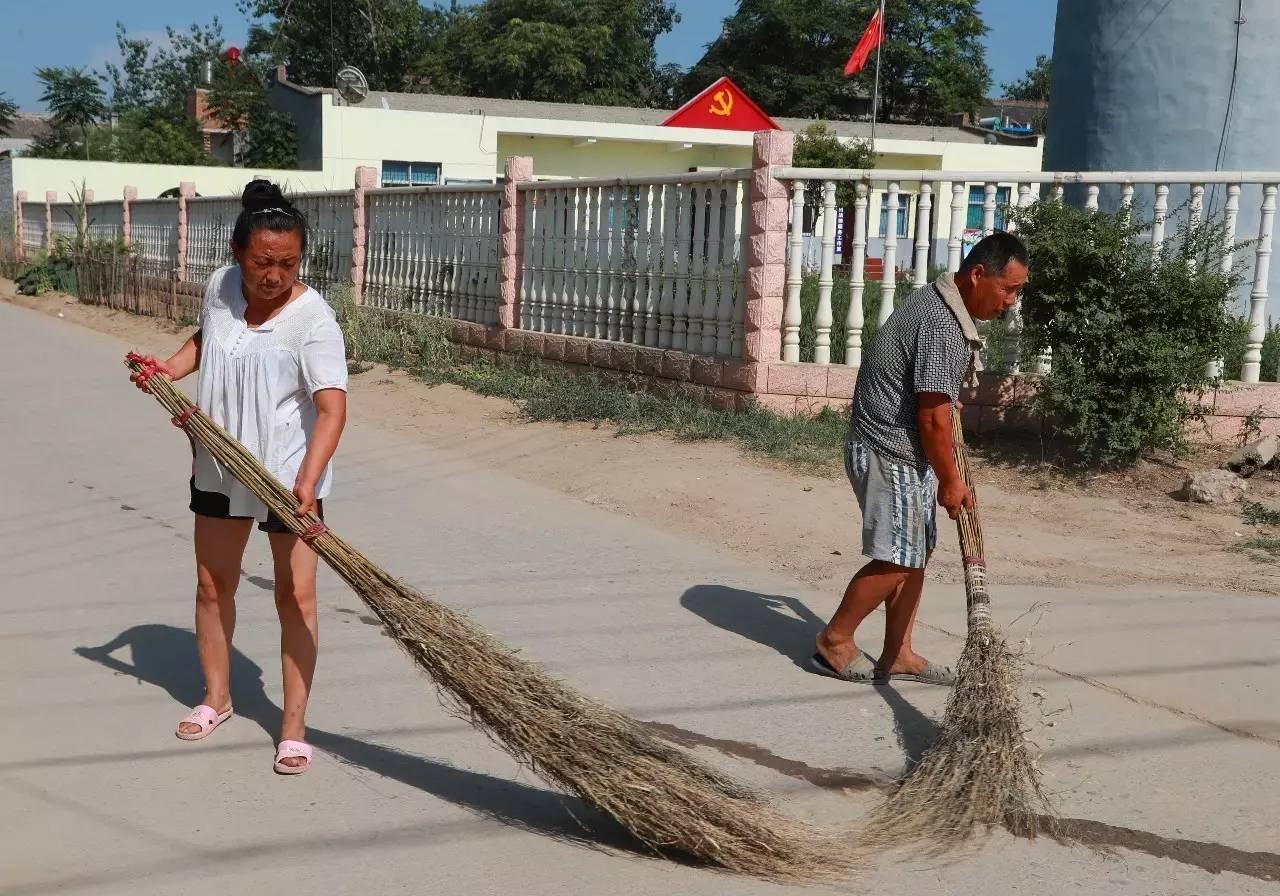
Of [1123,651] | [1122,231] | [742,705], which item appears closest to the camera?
[742,705]

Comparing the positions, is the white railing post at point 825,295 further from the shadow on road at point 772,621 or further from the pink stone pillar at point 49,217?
the pink stone pillar at point 49,217

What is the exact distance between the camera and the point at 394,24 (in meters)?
46.6

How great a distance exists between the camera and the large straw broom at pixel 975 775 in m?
3.54

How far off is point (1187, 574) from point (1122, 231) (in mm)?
2434

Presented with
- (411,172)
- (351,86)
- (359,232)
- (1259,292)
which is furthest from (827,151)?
(1259,292)

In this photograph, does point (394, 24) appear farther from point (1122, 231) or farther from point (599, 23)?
point (1122, 231)

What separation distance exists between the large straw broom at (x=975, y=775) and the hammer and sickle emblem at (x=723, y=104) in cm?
2443

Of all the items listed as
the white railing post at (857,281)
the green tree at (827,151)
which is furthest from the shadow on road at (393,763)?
the green tree at (827,151)

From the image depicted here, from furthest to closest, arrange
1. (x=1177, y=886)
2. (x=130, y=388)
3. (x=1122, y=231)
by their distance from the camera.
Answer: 1. (x=130, y=388)
2. (x=1122, y=231)
3. (x=1177, y=886)

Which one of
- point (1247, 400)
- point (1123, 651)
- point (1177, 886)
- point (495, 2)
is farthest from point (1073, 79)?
point (495, 2)

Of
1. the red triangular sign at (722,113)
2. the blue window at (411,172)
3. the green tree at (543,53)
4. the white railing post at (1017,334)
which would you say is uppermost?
the green tree at (543,53)

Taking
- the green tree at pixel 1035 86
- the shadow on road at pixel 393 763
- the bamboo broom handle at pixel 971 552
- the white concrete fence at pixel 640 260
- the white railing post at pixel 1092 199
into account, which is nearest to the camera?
the shadow on road at pixel 393 763

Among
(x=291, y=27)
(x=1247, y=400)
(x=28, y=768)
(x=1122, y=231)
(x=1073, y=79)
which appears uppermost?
(x=291, y=27)

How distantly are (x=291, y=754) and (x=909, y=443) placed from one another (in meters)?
2.30
